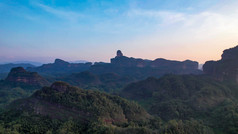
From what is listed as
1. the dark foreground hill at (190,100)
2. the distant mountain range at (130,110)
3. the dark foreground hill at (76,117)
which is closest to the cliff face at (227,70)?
the distant mountain range at (130,110)

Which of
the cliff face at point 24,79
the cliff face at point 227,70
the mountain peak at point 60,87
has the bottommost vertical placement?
the cliff face at point 24,79

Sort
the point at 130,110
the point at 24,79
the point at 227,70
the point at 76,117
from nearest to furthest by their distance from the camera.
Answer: the point at 76,117, the point at 130,110, the point at 227,70, the point at 24,79

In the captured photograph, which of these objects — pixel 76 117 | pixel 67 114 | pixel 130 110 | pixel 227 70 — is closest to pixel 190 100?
pixel 130 110

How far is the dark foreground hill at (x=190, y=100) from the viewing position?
35.7 metres

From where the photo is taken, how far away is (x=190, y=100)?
5000 centimetres

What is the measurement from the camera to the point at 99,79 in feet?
409

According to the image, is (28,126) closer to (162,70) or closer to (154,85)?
(154,85)

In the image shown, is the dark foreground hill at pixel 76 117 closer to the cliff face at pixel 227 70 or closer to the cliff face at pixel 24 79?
the cliff face at pixel 227 70

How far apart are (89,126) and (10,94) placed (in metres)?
65.7

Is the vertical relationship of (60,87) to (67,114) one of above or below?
above

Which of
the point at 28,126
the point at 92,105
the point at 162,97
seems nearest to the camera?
the point at 28,126

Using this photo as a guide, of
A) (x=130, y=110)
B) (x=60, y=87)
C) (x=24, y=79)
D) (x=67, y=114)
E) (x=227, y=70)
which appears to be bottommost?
(x=24, y=79)

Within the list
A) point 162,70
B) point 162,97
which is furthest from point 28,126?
point 162,70

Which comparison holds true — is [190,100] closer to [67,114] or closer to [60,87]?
[67,114]
